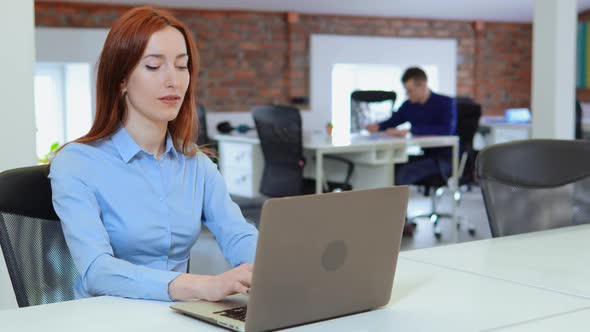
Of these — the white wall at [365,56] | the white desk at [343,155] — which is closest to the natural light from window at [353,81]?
the white wall at [365,56]

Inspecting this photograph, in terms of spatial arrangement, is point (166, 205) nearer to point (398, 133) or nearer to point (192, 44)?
point (192, 44)

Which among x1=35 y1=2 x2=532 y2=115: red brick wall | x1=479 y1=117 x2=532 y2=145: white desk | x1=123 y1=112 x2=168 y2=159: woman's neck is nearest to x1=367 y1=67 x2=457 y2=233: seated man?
x1=479 y1=117 x2=532 y2=145: white desk

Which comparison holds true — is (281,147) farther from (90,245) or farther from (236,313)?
(236,313)

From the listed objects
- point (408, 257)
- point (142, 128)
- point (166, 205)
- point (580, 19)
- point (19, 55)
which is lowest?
point (408, 257)

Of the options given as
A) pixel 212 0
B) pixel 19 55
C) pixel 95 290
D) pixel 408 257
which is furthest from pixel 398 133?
pixel 95 290

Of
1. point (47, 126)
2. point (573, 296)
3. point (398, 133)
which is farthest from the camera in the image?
point (47, 126)

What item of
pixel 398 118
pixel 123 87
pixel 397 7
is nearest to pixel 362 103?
pixel 398 118

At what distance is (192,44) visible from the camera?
6.70 feet

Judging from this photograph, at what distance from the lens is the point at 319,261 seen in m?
1.38

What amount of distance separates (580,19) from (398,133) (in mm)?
Result: 5404

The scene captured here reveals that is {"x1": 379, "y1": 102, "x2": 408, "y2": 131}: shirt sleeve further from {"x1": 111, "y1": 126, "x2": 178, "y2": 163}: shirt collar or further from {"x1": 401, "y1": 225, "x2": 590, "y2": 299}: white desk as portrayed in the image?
{"x1": 111, "y1": 126, "x2": 178, "y2": 163}: shirt collar

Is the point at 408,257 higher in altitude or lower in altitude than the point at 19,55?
lower

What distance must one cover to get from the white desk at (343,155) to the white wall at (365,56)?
2647 mm

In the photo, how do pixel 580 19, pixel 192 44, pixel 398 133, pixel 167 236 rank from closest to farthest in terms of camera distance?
pixel 167 236 → pixel 192 44 → pixel 398 133 → pixel 580 19
